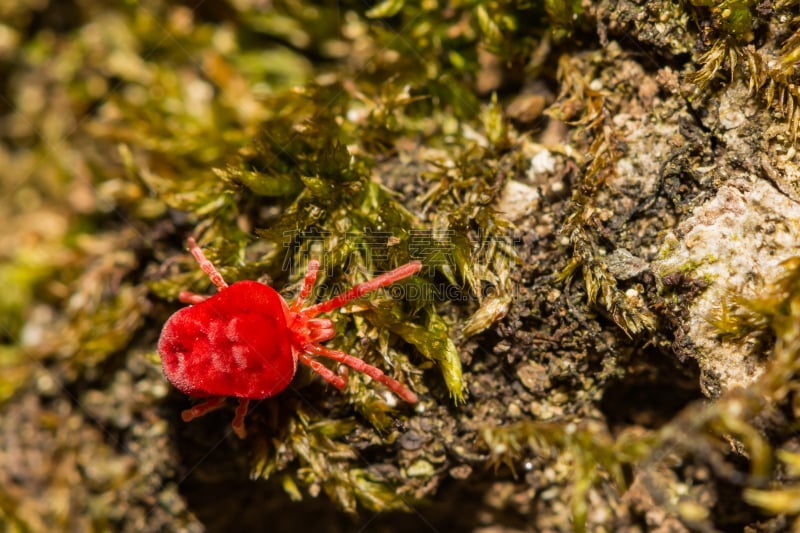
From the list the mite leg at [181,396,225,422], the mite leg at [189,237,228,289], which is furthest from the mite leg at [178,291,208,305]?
the mite leg at [181,396,225,422]

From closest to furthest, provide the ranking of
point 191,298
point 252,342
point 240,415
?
1. point 252,342
2. point 240,415
3. point 191,298

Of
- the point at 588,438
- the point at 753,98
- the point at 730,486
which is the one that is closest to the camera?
the point at 588,438

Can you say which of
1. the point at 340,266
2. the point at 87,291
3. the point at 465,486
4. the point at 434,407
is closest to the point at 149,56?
the point at 87,291

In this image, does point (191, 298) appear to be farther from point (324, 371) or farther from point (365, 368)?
point (365, 368)

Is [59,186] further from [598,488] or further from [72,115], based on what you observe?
[598,488]

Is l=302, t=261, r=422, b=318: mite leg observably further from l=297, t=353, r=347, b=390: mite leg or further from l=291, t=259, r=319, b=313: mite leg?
l=297, t=353, r=347, b=390: mite leg

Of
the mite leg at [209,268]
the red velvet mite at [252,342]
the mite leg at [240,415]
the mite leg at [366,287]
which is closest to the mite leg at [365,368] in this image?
the red velvet mite at [252,342]

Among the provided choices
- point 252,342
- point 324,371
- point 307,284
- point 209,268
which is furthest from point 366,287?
point 209,268
